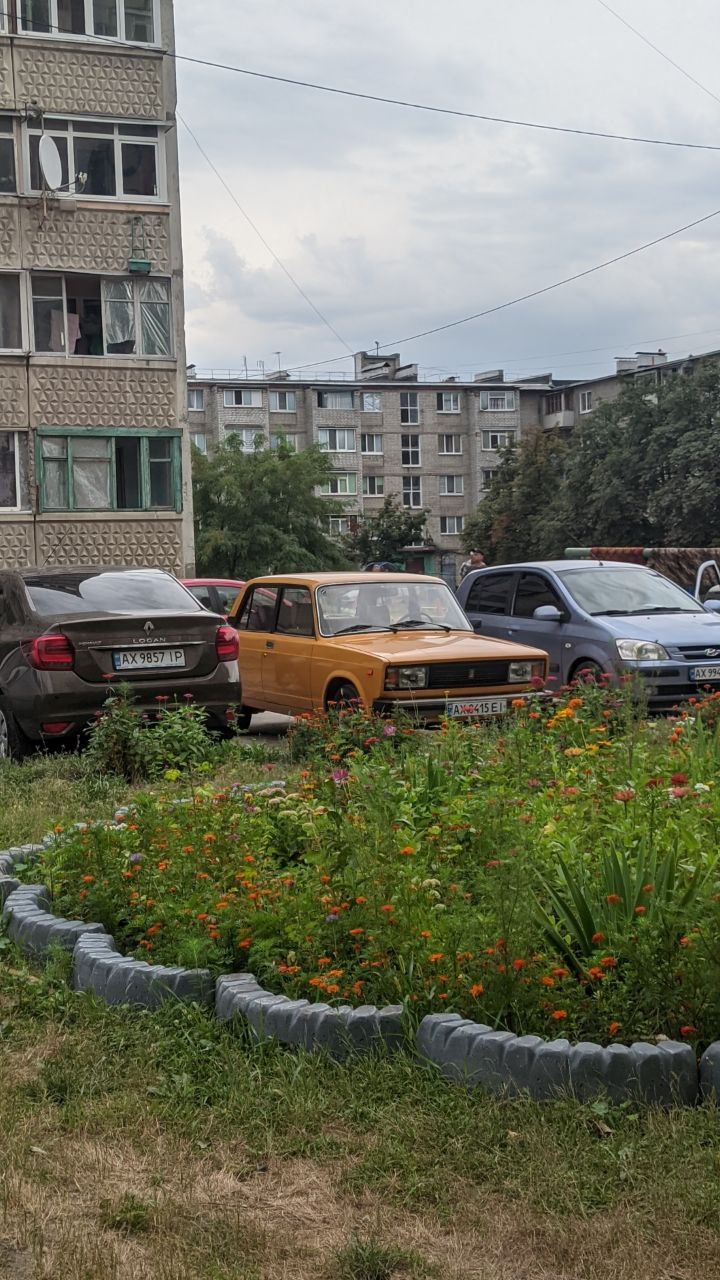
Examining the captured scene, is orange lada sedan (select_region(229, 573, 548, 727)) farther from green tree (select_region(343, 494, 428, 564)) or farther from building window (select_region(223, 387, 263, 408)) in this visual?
building window (select_region(223, 387, 263, 408))

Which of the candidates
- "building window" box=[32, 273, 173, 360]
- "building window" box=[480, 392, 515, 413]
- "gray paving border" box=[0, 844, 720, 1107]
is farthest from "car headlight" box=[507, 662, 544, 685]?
"building window" box=[480, 392, 515, 413]

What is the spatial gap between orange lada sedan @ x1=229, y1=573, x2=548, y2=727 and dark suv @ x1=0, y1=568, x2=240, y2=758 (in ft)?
3.59

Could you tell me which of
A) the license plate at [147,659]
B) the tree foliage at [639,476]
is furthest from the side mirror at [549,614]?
the tree foliage at [639,476]

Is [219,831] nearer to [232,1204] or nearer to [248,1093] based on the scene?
[248,1093]

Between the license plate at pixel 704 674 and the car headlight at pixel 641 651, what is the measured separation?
0.31 metres

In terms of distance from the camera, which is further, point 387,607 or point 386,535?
point 386,535

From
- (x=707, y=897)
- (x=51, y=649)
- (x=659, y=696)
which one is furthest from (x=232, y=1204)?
(x=659, y=696)

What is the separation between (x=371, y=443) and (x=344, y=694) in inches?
3443

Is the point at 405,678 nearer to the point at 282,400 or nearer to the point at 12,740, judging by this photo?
the point at 12,740

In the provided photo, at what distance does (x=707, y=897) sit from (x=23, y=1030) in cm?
230

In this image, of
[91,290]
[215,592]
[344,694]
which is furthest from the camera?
[91,290]

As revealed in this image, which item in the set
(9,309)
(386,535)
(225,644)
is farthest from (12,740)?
(386,535)

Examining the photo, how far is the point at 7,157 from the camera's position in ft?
113

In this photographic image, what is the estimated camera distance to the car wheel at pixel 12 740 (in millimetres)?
11648
